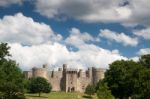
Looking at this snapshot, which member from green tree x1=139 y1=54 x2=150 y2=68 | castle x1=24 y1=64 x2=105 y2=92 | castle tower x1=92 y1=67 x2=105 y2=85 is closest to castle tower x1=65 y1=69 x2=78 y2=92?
castle x1=24 y1=64 x2=105 y2=92

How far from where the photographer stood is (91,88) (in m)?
116

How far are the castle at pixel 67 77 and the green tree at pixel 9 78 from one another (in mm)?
63503

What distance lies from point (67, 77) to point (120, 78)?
51702mm

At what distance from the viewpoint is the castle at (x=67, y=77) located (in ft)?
445

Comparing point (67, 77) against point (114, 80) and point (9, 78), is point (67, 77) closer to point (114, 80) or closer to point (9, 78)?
point (114, 80)

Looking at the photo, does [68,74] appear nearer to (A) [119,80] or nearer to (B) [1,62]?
(A) [119,80]

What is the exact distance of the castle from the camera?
135750 mm

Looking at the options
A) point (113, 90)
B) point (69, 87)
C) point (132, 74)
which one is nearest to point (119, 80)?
point (113, 90)

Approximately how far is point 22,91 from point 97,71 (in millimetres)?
73009

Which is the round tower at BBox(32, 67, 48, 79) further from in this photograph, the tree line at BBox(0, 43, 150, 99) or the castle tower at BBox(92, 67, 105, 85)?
the tree line at BBox(0, 43, 150, 99)

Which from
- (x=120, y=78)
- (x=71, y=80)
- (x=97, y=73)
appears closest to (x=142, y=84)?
(x=120, y=78)

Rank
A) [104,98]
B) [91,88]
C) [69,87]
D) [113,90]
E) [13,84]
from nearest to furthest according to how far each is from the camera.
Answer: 1. [104,98]
2. [13,84]
3. [113,90]
4. [91,88]
5. [69,87]

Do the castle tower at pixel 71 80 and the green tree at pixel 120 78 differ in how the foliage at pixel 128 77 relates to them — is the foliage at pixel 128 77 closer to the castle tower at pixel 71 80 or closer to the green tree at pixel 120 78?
the green tree at pixel 120 78

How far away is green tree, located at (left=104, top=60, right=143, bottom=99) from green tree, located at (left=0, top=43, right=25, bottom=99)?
2001 cm
